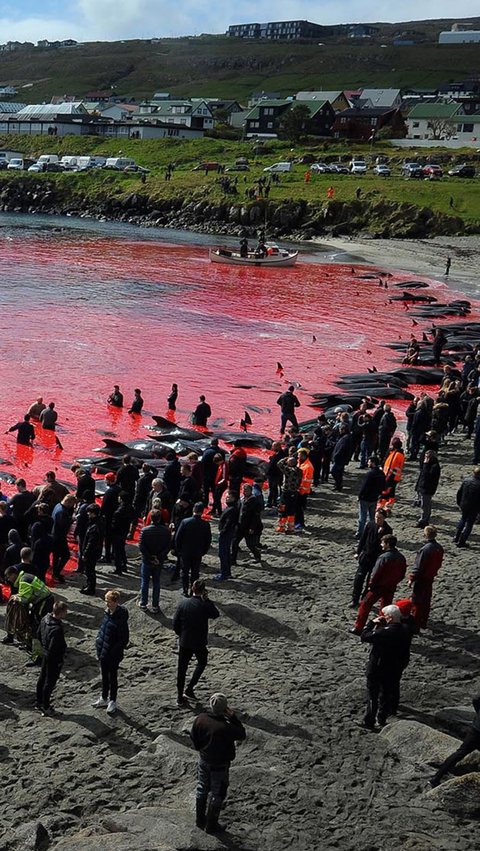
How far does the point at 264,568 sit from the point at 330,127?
14337cm

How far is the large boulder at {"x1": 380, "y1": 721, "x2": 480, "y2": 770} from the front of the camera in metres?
9.32

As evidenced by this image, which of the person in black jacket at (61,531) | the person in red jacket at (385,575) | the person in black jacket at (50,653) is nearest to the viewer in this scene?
the person in black jacket at (50,653)

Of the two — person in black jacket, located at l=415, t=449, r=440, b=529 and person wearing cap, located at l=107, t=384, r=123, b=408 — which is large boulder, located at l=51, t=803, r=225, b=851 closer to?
person in black jacket, located at l=415, t=449, r=440, b=529

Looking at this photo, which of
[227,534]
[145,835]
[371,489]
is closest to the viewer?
[145,835]

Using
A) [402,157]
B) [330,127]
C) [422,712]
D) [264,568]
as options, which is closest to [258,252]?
[402,157]

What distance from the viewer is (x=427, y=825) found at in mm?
8320

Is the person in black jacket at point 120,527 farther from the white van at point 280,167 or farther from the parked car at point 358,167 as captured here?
the white van at point 280,167

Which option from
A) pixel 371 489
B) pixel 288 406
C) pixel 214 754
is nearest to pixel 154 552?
pixel 371 489

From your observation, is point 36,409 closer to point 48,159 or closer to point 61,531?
point 61,531

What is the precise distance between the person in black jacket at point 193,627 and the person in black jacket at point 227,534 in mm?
4099

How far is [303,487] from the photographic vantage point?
57.9 ft

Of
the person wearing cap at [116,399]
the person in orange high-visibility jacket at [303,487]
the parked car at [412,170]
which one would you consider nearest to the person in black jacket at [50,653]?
the person in orange high-visibility jacket at [303,487]

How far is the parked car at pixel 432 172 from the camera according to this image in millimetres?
98394

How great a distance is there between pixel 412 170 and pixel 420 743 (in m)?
98.1
